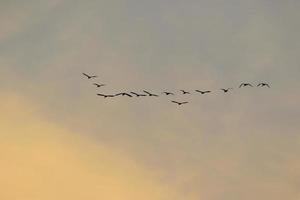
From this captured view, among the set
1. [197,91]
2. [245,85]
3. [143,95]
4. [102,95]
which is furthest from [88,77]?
[245,85]

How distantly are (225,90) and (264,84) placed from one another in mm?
7850

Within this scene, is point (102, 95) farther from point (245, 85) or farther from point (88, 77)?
point (245, 85)

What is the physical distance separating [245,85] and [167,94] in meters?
15.7

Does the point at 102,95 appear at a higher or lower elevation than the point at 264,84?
lower

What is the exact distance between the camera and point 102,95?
104 metres

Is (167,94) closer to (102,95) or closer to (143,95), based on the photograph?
(143,95)

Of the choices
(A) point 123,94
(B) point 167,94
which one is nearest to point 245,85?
(B) point 167,94

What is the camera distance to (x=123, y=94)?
4107 inches

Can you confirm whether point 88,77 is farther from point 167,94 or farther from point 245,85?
point 245,85

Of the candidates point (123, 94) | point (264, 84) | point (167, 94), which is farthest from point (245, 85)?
point (123, 94)

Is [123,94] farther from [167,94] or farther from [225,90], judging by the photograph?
[225,90]

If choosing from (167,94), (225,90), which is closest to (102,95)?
(167,94)

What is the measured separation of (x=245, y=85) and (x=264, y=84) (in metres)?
3.70

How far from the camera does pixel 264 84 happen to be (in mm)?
101250
